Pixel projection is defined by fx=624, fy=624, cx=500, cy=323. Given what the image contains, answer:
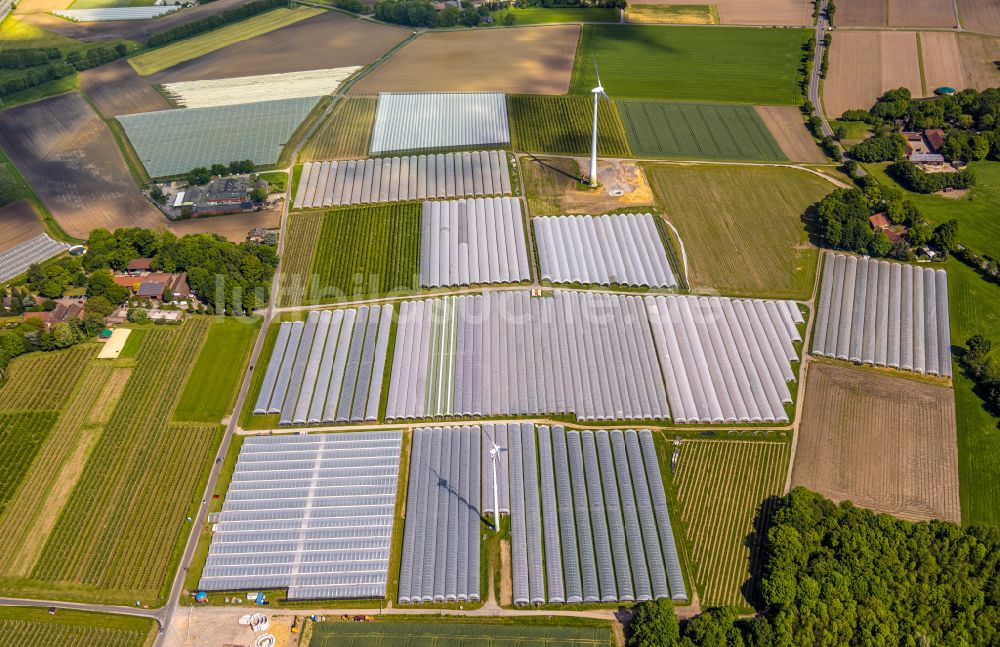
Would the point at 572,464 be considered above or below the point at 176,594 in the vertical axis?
above

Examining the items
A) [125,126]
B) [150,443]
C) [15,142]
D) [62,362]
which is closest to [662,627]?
[150,443]

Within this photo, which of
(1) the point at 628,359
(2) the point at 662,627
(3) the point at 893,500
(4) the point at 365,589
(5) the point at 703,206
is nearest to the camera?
(2) the point at 662,627

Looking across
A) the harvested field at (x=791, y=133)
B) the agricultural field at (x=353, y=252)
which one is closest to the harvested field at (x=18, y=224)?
the agricultural field at (x=353, y=252)

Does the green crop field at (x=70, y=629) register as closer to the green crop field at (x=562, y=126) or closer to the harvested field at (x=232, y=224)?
the harvested field at (x=232, y=224)

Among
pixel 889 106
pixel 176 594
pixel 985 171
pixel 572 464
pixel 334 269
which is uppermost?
pixel 889 106

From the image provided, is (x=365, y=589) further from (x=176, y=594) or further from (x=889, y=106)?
(x=889, y=106)

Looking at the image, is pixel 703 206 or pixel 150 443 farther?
pixel 703 206

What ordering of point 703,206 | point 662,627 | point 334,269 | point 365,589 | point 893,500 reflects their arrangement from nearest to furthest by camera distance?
point 662,627
point 365,589
point 893,500
point 334,269
point 703,206
